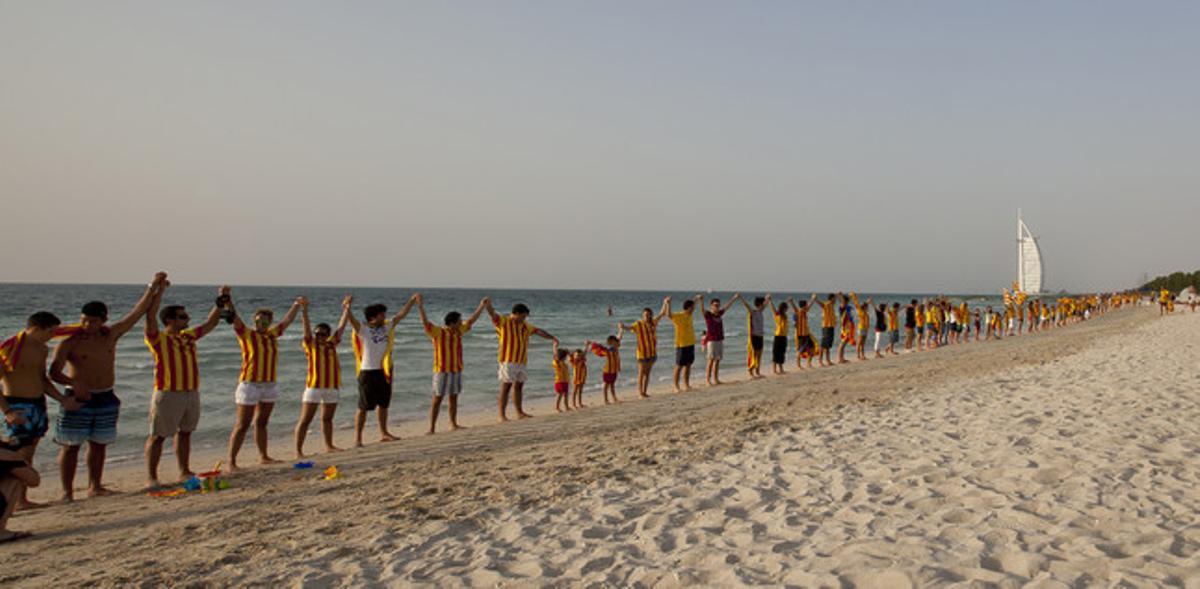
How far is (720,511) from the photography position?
16.2 ft

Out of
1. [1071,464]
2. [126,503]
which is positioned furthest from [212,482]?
[1071,464]

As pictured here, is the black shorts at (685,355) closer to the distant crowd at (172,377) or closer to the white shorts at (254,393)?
the distant crowd at (172,377)

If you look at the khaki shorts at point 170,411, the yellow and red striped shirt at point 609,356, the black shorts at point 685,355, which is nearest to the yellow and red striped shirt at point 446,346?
the khaki shorts at point 170,411

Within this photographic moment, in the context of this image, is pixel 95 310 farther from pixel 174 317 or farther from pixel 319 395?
pixel 319 395

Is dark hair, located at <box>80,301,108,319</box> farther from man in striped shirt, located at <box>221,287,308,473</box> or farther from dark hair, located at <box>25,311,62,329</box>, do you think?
A: man in striped shirt, located at <box>221,287,308,473</box>

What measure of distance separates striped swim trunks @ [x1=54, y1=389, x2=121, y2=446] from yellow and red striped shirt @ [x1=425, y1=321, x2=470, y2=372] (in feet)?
12.6

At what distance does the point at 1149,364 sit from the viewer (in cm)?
1226

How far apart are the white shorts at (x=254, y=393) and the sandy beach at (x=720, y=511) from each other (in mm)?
748

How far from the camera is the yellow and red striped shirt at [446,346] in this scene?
9.66 metres

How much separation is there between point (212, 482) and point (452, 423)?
376cm

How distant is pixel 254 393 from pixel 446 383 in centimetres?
260

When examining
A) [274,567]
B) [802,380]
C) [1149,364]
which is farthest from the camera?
[802,380]

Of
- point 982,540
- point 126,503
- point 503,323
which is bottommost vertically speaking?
point 126,503

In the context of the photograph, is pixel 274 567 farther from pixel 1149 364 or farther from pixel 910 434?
pixel 1149 364
